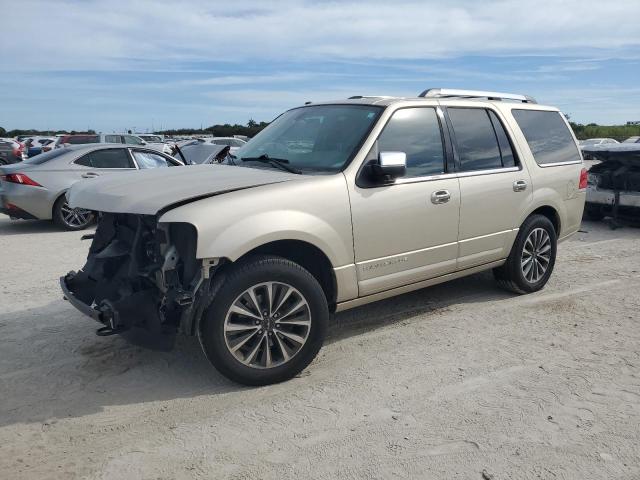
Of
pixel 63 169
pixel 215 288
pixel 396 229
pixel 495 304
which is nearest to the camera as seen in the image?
pixel 215 288

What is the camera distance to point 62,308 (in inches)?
213

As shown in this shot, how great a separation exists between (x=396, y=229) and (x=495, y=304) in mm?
1791

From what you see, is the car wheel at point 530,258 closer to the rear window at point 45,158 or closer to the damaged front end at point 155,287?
the damaged front end at point 155,287

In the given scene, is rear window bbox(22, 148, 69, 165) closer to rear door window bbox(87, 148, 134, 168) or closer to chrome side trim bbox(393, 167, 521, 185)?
rear door window bbox(87, 148, 134, 168)

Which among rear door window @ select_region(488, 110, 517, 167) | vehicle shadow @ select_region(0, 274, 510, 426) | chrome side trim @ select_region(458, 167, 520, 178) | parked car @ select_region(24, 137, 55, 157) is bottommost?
parked car @ select_region(24, 137, 55, 157)

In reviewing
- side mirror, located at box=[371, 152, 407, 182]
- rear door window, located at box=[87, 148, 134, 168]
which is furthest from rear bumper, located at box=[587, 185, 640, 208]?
rear door window, located at box=[87, 148, 134, 168]

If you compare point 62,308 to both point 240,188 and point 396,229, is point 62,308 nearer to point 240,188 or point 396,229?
point 240,188

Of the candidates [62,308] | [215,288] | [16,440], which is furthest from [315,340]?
[62,308]

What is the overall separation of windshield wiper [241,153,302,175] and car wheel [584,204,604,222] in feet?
25.8

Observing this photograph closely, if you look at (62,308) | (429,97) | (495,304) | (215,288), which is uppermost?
(429,97)

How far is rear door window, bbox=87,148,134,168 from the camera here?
10375 mm

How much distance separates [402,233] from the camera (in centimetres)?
446

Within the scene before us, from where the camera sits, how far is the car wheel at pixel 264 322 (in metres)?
3.59

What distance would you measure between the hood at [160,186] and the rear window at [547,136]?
285 cm
